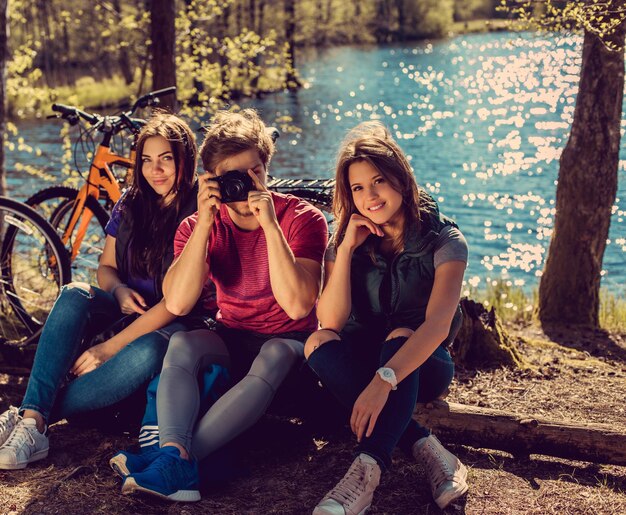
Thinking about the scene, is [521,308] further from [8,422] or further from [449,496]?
[8,422]

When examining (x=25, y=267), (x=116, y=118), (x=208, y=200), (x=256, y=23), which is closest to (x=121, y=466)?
(x=208, y=200)

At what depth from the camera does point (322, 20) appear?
162 feet

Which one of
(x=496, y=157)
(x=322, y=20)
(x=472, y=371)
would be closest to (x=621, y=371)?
(x=472, y=371)

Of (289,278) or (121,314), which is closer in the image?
(289,278)

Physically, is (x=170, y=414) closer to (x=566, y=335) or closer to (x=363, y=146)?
(x=363, y=146)

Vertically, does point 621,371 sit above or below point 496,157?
above

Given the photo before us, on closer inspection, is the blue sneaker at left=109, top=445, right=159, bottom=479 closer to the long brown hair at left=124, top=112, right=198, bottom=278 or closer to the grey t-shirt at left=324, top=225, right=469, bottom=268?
the long brown hair at left=124, top=112, right=198, bottom=278

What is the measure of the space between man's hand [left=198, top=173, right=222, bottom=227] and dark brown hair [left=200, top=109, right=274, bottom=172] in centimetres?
9

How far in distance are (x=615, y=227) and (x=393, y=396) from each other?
10091mm

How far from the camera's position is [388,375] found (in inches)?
120

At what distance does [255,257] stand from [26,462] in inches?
50.7

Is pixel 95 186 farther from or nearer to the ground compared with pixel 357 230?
nearer to the ground

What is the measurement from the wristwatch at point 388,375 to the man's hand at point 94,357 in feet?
4.38

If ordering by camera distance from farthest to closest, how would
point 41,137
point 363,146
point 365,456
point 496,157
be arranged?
1. point 41,137
2. point 496,157
3. point 363,146
4. point 365,456
